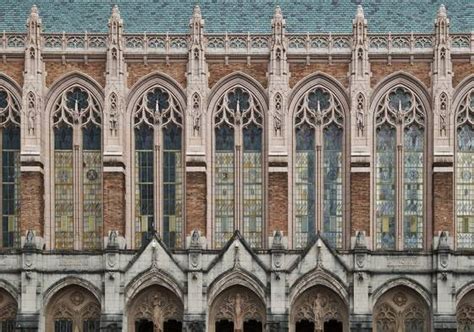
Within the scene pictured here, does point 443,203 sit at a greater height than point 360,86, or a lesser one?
lesser

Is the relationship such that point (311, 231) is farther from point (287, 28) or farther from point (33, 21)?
point (33, 21)

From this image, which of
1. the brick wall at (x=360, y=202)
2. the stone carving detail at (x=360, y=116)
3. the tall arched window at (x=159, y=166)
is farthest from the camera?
the tall arched window at (x=159, y=166)

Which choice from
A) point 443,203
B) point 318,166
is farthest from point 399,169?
point 318,166

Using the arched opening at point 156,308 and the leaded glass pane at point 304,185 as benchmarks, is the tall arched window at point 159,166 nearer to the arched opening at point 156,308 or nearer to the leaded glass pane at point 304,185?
the arched opening at point 156,308

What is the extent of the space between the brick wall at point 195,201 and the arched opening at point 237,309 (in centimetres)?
322

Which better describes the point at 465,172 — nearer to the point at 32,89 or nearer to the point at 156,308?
the point at 156,308

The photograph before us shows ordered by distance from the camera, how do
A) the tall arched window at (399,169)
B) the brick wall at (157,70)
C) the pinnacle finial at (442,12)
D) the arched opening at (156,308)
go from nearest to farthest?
the arched opening at (156,308) < the pinnacle finial at (442,12) < the tall arched window at (399,169) < the brick wall at (157,70)

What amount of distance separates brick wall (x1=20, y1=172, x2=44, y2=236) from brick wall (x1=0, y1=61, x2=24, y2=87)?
4708mm

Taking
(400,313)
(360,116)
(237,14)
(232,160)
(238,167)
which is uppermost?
(237,14)

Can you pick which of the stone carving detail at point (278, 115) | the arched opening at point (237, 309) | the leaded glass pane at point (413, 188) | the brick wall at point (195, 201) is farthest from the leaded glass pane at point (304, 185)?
the brick wall at point (195, 201)

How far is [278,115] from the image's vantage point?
70.8m

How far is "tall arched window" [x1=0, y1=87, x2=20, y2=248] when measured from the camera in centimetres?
7138

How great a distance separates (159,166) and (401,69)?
12253mm

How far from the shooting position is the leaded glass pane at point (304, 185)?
71062mm
